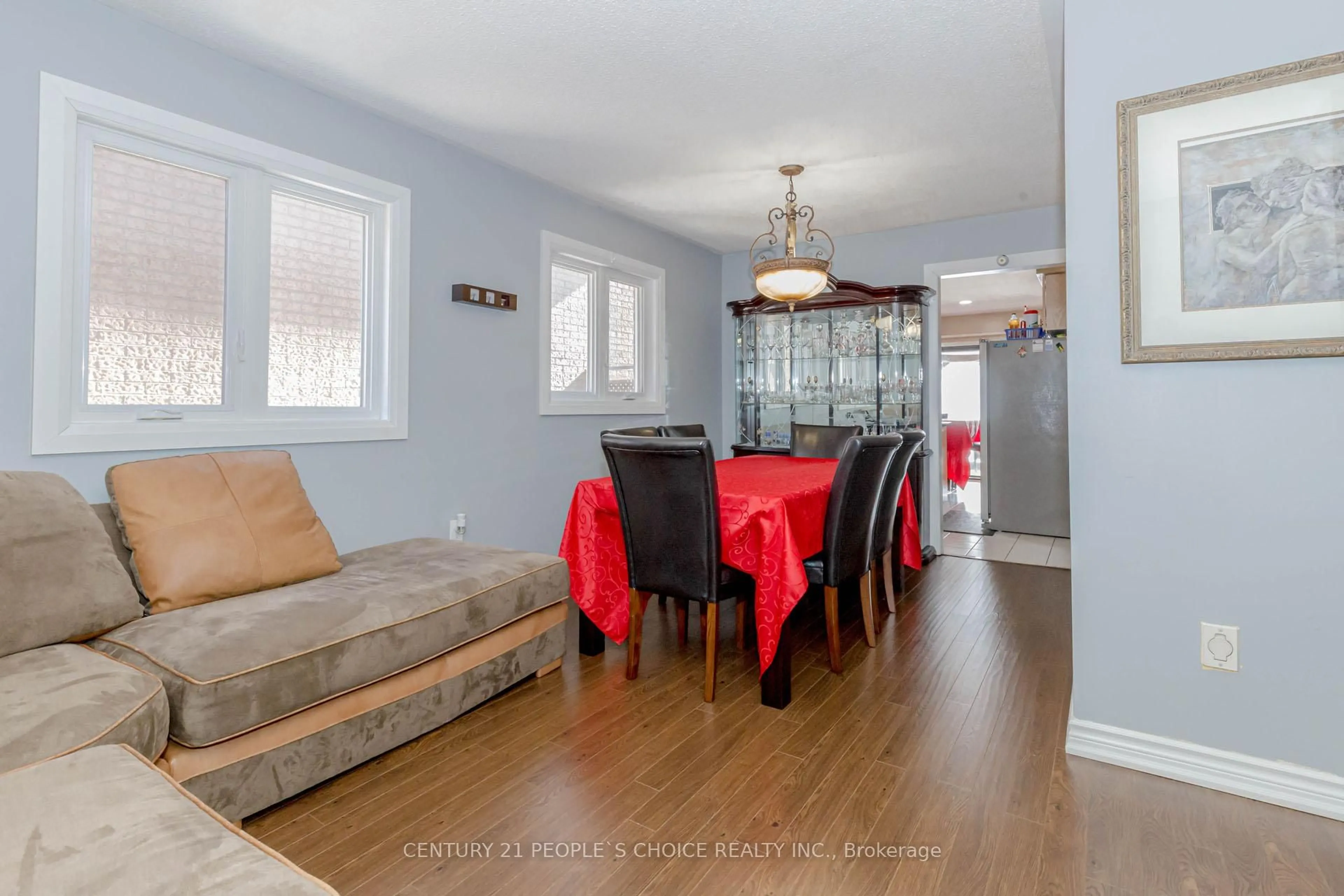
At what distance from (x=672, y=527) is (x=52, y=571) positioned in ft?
5.76

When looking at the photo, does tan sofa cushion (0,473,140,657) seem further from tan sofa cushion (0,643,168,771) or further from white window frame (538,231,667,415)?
white window frame (538,231,667,415)

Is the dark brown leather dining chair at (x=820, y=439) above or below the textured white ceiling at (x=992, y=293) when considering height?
below

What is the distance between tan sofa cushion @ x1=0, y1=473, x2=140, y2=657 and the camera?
5.44ft

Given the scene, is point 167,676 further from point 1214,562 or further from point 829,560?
point 1214,562

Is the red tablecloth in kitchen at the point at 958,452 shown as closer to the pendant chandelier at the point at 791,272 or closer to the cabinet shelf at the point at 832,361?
the cabinet shelf at the point at 832,361

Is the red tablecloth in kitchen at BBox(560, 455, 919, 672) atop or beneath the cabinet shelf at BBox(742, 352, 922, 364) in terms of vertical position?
beneath

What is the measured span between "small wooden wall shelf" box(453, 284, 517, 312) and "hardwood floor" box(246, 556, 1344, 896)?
6.40ft

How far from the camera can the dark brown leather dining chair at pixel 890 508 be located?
3.05m

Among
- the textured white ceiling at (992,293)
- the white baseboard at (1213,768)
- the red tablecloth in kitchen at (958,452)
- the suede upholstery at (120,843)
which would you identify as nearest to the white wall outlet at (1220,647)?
the white baseboard at (1213,768)

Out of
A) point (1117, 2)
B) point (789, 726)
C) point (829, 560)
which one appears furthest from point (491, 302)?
point (1117, 2)

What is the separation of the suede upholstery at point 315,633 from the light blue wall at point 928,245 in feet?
11.6

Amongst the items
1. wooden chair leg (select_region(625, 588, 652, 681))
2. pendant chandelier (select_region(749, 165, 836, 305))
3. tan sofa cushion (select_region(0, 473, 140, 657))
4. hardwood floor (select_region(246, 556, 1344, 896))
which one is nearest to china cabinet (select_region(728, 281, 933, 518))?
pendant chandelier (select_region(749, 165, 836, 305))

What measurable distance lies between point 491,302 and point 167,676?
2.39 metres

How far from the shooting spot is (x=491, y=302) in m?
3.59
